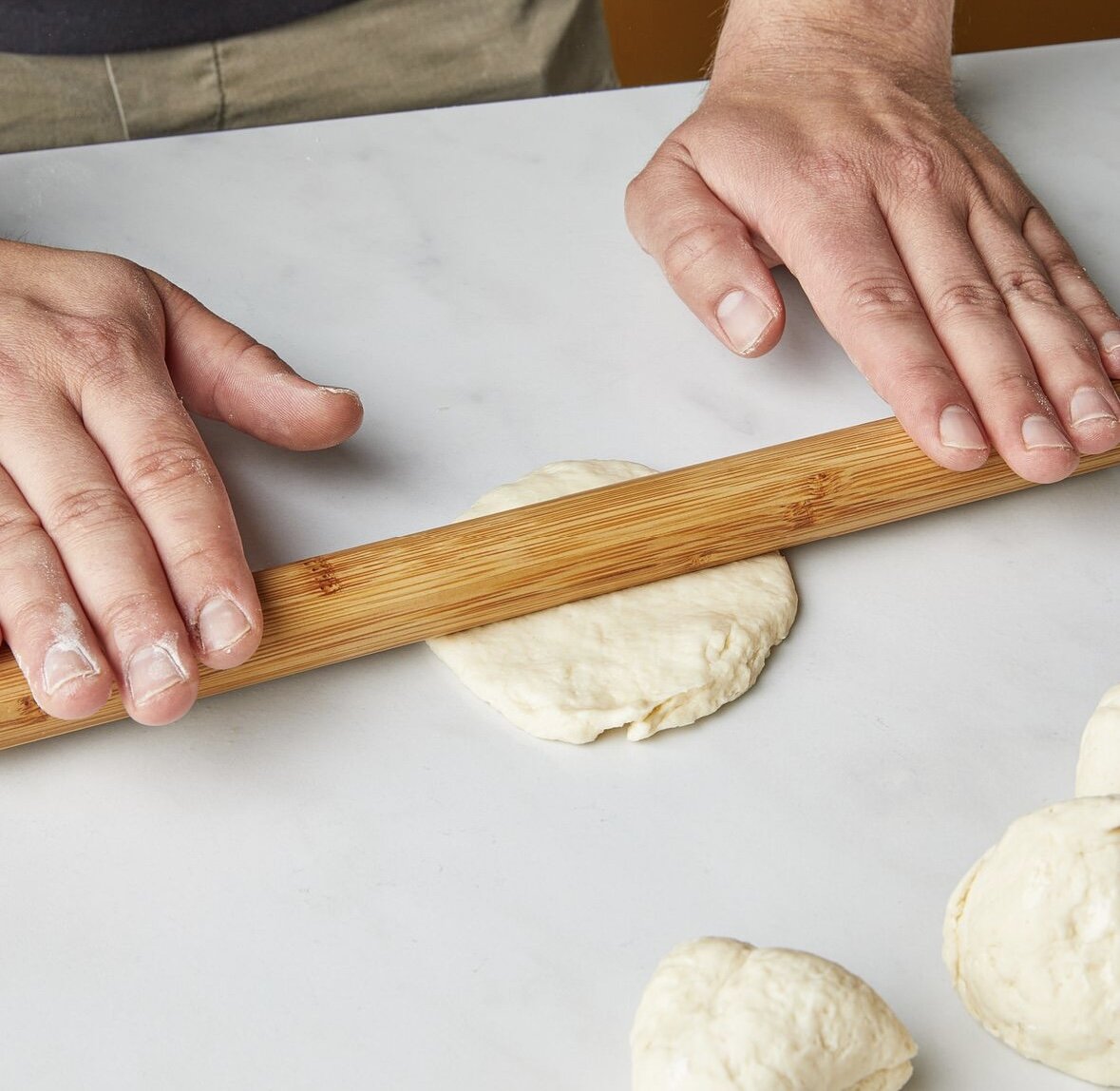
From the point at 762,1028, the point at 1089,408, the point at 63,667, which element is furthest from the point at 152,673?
the point at 1089,408

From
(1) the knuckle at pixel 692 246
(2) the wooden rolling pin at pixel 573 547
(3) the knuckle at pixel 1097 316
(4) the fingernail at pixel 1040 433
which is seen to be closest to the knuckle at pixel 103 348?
(2) the wooden rolling pin at pixel 573 547

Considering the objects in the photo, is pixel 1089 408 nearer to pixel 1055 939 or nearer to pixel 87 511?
pixel 1055 939

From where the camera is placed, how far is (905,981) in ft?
2.75

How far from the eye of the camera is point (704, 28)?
321cm

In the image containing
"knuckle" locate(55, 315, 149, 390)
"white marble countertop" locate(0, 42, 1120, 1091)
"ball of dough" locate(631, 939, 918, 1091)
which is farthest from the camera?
"knuckle" locate(55, 315, 149, 390)

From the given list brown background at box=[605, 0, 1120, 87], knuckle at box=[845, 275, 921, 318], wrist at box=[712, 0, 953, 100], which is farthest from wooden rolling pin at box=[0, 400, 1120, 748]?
brown background at box=[605, 0, 1120, 87]

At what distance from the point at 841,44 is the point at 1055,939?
1.10 meters

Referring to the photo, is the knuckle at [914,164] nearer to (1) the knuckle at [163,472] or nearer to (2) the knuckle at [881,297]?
(2) the knuckle at [881,297]

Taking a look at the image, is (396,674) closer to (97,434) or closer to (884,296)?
(97,434)

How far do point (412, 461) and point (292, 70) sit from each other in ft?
2.51

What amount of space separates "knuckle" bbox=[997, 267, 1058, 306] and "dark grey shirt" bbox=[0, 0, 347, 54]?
38.0 inches

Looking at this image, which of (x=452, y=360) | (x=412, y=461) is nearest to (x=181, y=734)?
(x=412, y=461)

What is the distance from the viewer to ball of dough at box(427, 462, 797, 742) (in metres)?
0.97

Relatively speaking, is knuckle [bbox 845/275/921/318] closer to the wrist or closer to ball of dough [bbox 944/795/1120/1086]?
the wrist
